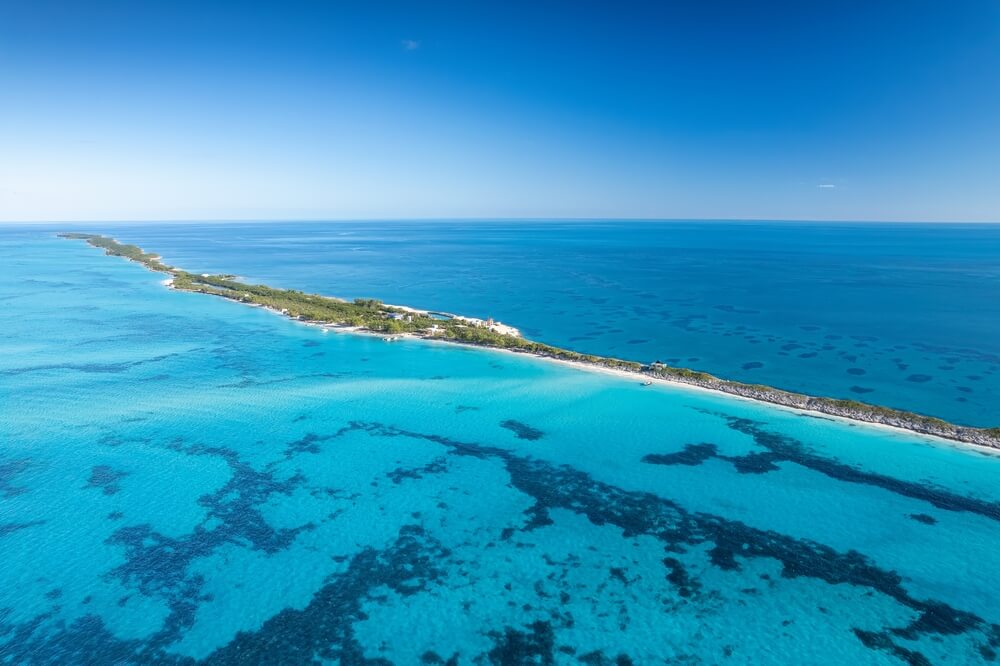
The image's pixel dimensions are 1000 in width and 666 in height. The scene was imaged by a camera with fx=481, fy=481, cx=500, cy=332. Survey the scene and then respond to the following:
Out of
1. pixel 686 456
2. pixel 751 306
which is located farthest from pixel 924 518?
pixel 751 306

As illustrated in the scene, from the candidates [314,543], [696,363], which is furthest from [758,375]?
[314,543]

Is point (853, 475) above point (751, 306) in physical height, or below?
below

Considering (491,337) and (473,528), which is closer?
(473,528)

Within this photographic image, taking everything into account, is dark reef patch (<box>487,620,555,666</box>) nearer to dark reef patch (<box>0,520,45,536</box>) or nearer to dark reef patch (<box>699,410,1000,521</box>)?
dark reef patch (<box>699,410,1000,521</box>)

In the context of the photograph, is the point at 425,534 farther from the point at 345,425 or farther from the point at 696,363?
the point at 696,363

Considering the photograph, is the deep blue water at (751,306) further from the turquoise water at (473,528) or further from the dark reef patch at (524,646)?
the dark reef patch at (524,646)

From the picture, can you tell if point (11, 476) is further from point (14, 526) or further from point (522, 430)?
point (522, 430)
